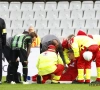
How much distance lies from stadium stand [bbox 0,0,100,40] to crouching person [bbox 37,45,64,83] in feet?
30.3

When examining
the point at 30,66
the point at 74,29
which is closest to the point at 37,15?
the point at 74,29

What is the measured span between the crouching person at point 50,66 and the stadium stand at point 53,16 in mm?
9244

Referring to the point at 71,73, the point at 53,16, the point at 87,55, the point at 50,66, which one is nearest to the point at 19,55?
the point at 50,66

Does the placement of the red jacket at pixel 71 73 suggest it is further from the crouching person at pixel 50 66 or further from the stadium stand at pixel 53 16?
the stadium stand at pixel 53 16

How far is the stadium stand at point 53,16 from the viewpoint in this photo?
2170cm

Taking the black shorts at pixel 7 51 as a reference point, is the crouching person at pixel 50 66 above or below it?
below

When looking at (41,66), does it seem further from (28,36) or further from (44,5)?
(44,5)

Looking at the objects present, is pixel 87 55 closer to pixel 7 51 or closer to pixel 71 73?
pixel 71 73

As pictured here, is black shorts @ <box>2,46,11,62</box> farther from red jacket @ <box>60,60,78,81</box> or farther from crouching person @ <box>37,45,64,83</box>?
red jacket @ <box>60,60,78,81</box>

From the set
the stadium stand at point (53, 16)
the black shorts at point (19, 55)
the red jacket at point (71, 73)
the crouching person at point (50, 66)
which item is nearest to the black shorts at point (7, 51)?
the black shorts at point (19, 55)

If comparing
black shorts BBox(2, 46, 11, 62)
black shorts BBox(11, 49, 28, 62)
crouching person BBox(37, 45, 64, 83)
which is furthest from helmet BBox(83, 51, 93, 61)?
black shorts BBox(2, 46, 11, 62)

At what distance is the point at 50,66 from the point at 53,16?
11.2 meters

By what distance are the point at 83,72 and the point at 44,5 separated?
12.1 meters

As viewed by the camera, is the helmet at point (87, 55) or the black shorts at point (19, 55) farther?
the black shorts at point (19, 55)
